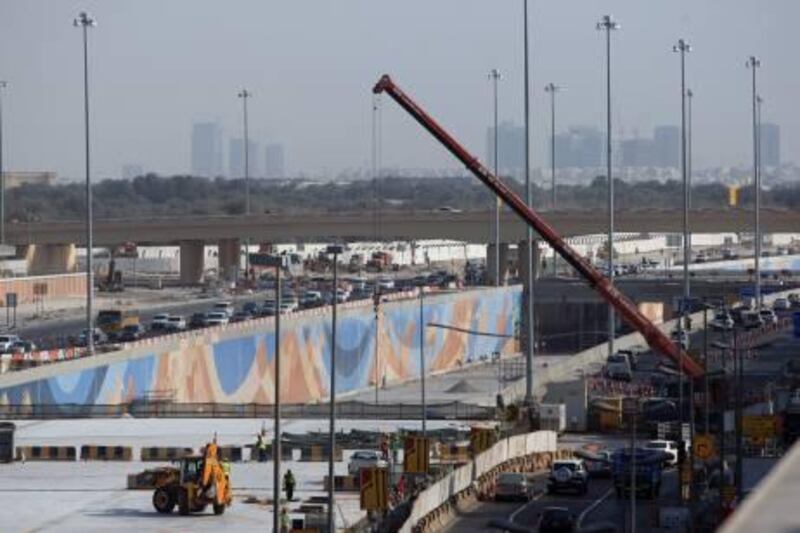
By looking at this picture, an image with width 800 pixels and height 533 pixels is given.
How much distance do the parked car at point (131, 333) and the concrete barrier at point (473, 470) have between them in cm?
2473

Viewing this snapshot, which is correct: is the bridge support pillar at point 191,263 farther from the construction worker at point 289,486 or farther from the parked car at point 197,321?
the construction worker at point 289,486

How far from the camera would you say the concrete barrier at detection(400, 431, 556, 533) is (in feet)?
93.9

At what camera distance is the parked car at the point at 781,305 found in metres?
83.1

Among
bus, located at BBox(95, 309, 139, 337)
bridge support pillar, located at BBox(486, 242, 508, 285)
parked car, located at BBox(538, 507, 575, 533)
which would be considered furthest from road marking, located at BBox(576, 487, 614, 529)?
bridge support pillar, located at BBox(486, 242, 508, 285)

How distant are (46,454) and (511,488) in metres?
9.89

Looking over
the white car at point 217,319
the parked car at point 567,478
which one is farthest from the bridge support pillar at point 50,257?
the parked car at point 567,478

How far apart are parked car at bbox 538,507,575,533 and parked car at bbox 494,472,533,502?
4531 mm

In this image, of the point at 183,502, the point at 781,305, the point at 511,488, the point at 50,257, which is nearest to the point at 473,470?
the point at 511,488

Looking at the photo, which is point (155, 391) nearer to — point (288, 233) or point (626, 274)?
Answer: point (288, 233)

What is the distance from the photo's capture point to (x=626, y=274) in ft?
361

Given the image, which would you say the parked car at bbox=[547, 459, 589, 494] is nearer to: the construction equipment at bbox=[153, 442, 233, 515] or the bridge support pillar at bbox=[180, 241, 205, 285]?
the construction equipment at bbox=[153, 442, 233, 515]

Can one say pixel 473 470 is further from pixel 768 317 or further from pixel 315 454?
pixel 768 317

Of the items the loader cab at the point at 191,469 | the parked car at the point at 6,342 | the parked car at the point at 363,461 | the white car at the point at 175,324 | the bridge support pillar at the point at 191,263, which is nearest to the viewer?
the loader cab at the point at 191,469

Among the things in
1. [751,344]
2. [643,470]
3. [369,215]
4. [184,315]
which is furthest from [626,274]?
[643,470]
